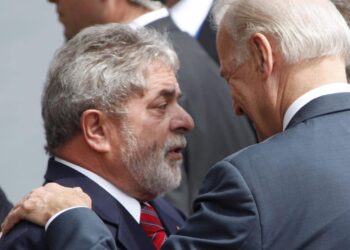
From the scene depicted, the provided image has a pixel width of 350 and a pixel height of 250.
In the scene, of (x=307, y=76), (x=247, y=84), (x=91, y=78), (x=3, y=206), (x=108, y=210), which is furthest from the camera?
(x=3, y=206)

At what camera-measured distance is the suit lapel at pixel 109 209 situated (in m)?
5.42

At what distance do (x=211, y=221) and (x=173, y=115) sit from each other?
1163 mm

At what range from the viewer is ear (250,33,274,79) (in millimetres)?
4852

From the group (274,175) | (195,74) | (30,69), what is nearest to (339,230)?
(274,175)

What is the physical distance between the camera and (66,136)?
→ 18.4 ft

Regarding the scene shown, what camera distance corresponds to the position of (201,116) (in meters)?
6.55

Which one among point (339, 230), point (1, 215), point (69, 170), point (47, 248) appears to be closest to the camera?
point (339, 230)

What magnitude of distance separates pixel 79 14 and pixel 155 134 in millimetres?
1357

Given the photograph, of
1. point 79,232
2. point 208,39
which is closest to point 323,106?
point 79,232

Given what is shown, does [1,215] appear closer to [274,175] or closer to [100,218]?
[100,218]

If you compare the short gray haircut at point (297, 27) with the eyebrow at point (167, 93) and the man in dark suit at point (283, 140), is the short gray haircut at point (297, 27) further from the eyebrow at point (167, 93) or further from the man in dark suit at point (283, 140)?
the eyebrow at point (167, 93)

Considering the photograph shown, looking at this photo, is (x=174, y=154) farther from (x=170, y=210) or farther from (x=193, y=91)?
(x=193, y=91)

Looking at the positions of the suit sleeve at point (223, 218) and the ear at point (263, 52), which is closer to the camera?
the suit sleeve at point (223, 218)

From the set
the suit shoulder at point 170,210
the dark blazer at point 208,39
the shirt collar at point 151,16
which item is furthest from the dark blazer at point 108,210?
the dark blazer at point 208,39
